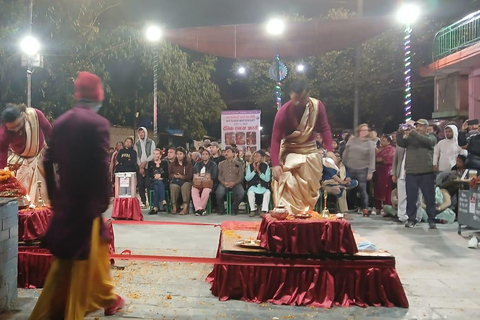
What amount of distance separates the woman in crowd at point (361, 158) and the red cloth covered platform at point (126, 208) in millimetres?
4349

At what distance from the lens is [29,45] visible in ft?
40.0

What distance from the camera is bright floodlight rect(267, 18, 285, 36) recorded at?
8375 mm

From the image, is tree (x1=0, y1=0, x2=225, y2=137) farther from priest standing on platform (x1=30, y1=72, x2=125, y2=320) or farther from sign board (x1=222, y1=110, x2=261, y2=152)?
priest standing on platform (x1=30, y1=72, x2=125, y2=320)

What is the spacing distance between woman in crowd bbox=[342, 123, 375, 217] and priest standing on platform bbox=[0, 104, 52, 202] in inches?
240

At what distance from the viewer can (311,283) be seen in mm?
4371

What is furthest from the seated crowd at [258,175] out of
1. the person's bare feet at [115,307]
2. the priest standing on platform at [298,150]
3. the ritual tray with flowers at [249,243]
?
the person's bare feet at [115,307]

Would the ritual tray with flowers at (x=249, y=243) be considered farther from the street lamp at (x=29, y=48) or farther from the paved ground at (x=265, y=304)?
Answer: the street lamp at (x=29, y=48)

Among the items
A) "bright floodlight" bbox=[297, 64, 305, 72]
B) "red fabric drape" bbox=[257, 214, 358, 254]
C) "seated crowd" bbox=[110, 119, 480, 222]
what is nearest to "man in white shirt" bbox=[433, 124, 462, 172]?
"seated crowd" bbox=[110, 119, 480, 222]

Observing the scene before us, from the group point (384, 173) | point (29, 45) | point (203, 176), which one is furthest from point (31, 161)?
point (29, 45)

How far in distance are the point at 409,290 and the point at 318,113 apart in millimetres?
2022

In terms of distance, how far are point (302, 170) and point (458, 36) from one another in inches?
491

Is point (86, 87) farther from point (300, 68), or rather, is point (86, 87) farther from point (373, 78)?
point (300, 68)

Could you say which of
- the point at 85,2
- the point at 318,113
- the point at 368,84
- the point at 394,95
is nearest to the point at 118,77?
the point at 85,2

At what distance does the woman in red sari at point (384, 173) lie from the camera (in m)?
10.0
